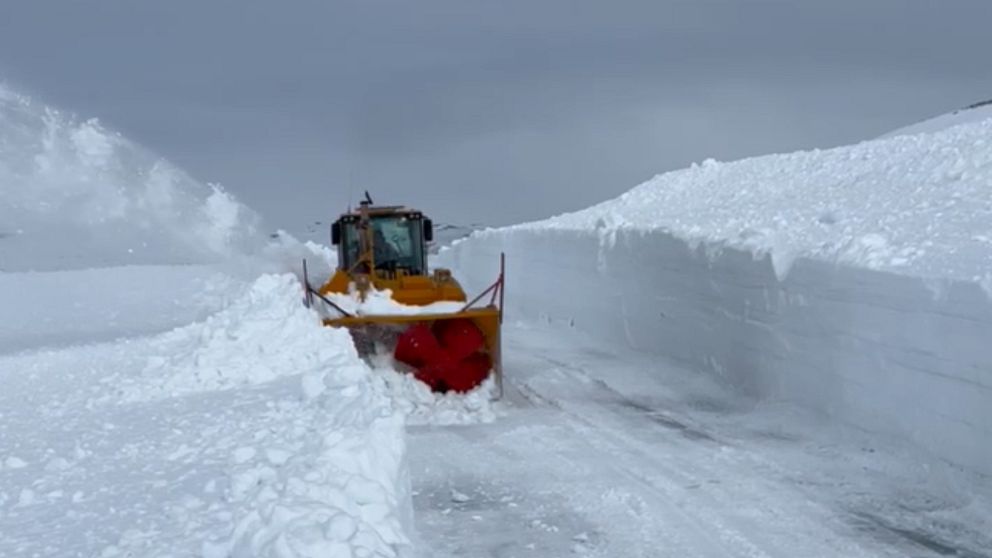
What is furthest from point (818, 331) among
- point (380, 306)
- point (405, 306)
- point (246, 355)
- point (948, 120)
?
point (948, 120)

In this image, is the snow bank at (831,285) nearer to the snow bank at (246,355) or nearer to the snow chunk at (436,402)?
the snow chunk at (436,402)

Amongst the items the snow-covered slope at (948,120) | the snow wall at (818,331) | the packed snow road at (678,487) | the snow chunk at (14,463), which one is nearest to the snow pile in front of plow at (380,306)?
the packed snow road at (678,487)

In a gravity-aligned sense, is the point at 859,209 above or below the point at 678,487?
above

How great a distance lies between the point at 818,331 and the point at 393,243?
5916mm

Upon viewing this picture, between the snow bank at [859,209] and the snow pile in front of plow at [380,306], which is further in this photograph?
the snow pile in front of plow at [380,306]

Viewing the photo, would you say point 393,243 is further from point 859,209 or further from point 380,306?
point 859,209

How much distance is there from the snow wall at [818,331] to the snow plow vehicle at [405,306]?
→ 3.10 meters

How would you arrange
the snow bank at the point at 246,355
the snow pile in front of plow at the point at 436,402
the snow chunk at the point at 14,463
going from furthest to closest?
1. the snow pile in front of plow at the point at 436,402
2. the snow bank at the point at 246,355
3. the snow chunk at the point at 14,463

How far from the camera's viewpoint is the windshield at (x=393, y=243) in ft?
49.3

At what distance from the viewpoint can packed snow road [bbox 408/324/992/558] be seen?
7.18 m

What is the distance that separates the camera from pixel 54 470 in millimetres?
6625

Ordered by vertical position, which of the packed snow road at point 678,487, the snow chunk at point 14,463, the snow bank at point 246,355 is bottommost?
the packed snow road at point 678,487

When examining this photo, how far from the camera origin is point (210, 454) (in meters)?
6.87

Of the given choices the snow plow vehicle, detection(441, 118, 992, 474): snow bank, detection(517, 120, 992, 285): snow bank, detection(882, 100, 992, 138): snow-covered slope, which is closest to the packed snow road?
detection(441, 118, 992, 474): snow bank
